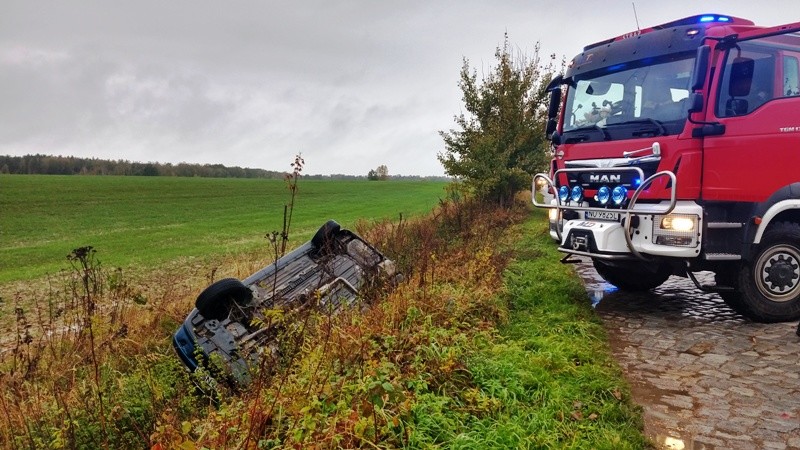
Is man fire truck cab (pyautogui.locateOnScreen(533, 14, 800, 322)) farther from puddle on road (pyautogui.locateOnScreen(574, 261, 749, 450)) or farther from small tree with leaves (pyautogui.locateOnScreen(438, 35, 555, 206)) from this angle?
small tree with leaves (pyautogui.locateOnScreen(438, 35, 555, 206))

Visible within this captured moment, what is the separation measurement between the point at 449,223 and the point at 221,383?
10175 mm

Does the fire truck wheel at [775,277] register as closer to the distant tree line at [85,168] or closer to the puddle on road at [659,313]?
the puddle on road at [659,313]

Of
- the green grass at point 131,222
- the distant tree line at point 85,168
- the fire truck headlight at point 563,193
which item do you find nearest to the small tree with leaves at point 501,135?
the green grass at point 131,222

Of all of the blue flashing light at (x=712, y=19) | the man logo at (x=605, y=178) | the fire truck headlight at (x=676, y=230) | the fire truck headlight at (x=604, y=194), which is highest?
the blue flashing light at (x=712, y=19)

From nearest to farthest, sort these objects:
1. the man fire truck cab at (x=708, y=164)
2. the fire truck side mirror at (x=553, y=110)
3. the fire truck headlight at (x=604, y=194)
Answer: the man fire truck cab at (x=708, y=164) → the fire truck headlight at (x=604, y=194) → the fire truck side mirror at (x=553, y=110)

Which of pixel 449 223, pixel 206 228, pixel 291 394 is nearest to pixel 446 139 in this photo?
pixel 449 223

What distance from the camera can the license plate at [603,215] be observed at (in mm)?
6131

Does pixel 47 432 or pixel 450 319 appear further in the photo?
pixel 450 319

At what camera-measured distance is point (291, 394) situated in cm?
357

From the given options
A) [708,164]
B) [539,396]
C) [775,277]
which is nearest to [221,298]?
[539,396]

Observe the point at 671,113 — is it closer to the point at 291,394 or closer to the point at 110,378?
the point at 291,394

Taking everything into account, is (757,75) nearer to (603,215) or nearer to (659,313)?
(603,215)

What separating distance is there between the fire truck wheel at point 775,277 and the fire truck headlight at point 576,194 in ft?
6.49

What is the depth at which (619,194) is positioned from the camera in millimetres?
6109
